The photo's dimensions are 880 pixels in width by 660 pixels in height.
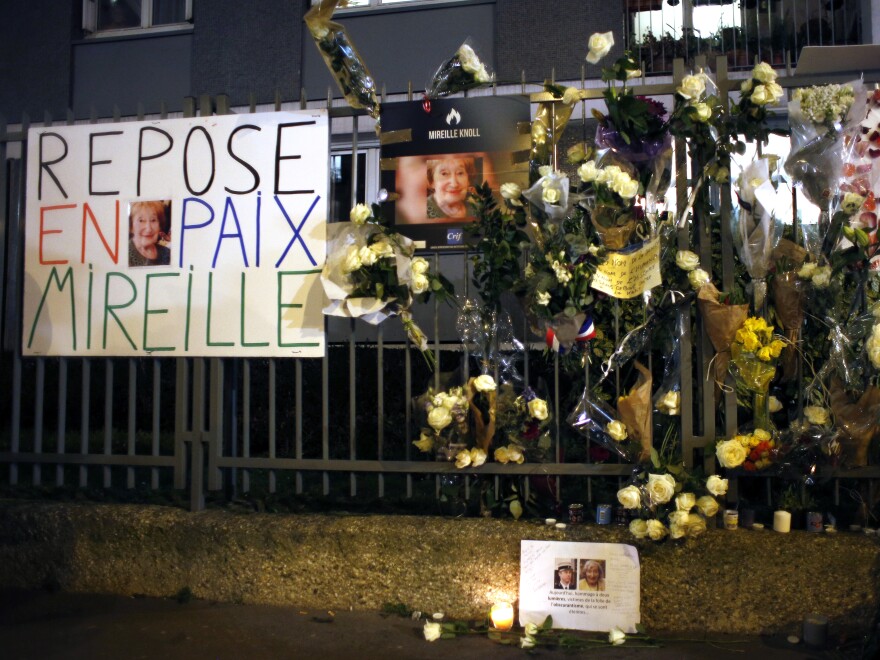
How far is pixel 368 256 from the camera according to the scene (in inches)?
157

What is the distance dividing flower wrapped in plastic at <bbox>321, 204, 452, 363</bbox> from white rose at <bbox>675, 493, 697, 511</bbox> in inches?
52.8

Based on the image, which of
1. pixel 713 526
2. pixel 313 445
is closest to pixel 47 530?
pixel 313 445

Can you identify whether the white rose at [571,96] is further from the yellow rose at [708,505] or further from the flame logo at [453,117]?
the yellow rose at [708,505]

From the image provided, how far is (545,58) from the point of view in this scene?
927 cm

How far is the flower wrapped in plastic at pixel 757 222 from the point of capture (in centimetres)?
384

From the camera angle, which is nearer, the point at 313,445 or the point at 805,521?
the point at 805,521

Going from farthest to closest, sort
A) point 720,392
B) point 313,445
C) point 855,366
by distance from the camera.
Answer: point 313,445
point 720,392
point 855,366

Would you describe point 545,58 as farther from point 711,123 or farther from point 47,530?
point 47,530

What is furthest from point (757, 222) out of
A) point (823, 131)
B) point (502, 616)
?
point (502, 616)

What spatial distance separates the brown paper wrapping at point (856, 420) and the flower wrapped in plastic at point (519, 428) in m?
1.28

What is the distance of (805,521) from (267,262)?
9.43 ft

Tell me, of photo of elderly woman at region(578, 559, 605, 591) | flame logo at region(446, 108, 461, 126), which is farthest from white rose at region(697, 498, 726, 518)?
flame logo at region(446, 108, 461, 126)

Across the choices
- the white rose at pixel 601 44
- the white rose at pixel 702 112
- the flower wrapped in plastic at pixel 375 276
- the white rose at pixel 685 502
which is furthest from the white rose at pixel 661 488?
the white rose at pixel 601 44

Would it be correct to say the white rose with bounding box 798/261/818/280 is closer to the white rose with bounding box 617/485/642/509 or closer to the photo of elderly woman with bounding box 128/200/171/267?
the white rose with bounding box 617/485/642/509
